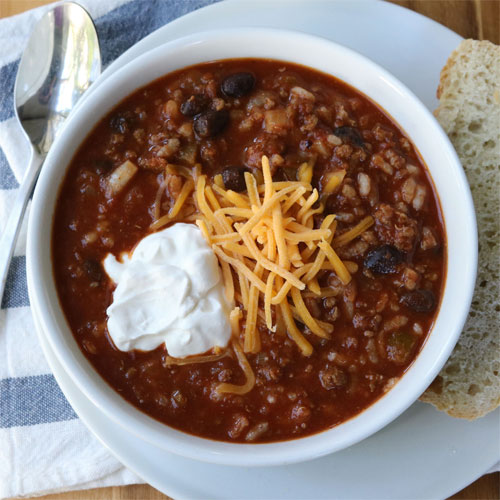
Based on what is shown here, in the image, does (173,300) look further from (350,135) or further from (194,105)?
(350,135)

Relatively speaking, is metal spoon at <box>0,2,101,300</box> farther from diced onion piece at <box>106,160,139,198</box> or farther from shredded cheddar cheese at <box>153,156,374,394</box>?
shredded cheddar cheese at <box>153,156,374,394</box>

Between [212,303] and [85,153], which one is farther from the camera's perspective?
[85,153]

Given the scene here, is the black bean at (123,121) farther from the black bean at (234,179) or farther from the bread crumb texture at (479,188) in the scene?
the bread crumb texture at (479,188)

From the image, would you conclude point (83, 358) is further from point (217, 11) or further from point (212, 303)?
point (217, 11)

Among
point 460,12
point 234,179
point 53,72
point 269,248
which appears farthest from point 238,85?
point 460,12

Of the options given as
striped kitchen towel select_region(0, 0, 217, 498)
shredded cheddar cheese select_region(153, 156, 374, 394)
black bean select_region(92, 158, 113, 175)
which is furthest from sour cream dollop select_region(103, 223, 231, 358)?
striped kitchen towel select_region(0, 0, 217, 498)

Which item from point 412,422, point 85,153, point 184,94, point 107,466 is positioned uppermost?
point 184,94

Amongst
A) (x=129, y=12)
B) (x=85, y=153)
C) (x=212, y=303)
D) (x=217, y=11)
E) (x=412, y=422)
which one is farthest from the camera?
(x=129, y=12)

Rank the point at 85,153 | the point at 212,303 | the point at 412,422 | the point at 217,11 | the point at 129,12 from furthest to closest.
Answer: the point at 129,12 → the point at 217,11 → the point at 412,422 → the point at 85,153 → the point at 212,303

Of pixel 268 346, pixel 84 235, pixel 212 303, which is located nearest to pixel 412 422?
pixel 268 346
